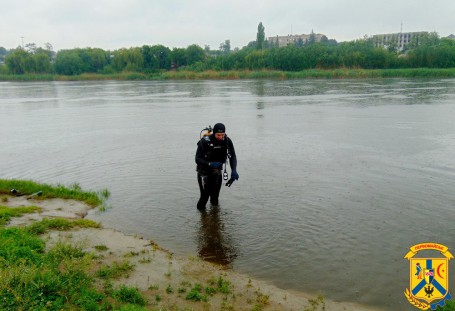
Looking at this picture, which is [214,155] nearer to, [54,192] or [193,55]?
[54,192]

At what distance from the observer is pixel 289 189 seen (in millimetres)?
10609

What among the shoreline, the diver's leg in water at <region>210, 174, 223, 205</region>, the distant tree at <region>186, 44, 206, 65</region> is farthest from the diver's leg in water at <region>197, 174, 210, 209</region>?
the distant tree at <region>186, 44, 206, 65</region>

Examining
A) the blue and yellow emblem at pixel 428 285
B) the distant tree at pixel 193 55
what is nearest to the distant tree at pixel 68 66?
the distant tree at pixel 193 55

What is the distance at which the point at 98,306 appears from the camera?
489cm

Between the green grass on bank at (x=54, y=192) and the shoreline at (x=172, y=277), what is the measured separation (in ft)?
6.12

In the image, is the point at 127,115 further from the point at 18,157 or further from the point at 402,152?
the point at 402,152

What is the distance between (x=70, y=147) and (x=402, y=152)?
12.8 metres

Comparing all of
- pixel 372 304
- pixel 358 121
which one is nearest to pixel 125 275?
pixel 372 304

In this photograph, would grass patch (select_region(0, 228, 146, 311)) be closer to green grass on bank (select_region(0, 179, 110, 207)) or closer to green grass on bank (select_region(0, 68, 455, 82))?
green grass on bank (select_region(0, 179, 110, 207))

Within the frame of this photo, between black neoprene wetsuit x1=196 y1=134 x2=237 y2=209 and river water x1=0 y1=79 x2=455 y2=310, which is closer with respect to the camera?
river water x1=0 y1=79 x2=455 y2=310

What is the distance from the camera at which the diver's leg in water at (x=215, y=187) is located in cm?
880

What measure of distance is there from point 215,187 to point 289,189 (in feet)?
8.03

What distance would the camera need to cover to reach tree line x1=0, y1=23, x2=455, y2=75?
84188mm

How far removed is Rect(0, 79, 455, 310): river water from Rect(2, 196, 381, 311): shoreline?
332 mm
